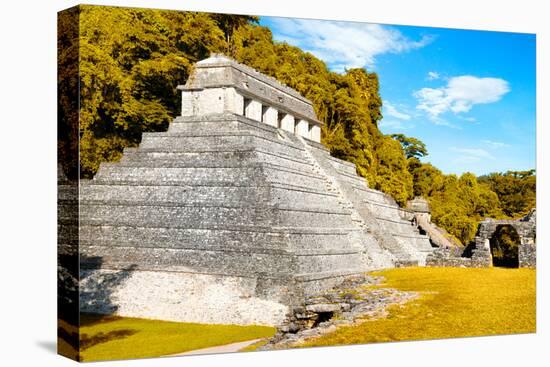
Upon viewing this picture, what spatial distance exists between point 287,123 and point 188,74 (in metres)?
4.79

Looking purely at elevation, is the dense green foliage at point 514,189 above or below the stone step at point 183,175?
below

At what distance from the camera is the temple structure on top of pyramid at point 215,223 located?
18.5 meters

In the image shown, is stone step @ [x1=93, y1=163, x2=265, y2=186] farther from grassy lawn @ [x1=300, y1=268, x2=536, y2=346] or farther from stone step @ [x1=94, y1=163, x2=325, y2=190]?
grassy lawn @ [x1=300, y1=268, x2=536, y2=346]

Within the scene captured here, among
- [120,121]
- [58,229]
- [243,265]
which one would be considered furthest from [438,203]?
[58,229]

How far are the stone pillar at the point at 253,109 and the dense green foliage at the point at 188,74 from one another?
2770 millimetres

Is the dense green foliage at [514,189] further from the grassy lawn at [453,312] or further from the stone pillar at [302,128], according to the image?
Answer: the stone pillar at [302,128]

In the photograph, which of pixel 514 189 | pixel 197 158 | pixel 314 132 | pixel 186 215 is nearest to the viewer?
pixel 186 215

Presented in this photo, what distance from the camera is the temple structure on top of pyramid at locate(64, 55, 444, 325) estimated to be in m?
18.5

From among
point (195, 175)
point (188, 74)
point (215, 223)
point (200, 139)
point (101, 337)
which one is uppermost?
point (188, 74)

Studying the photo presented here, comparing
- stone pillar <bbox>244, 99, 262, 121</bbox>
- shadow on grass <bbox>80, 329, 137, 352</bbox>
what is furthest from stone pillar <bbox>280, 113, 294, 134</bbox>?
shadow on grass <bbox>80, 329, 137, 352</bbox>

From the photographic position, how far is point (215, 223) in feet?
66.1

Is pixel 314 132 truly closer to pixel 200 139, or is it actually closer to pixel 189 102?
pixel 189 102

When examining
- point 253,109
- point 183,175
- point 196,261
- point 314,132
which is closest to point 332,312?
point 196,261

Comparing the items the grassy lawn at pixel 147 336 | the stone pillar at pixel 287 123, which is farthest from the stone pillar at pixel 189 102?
the grassy lawn at pixel 147 336
